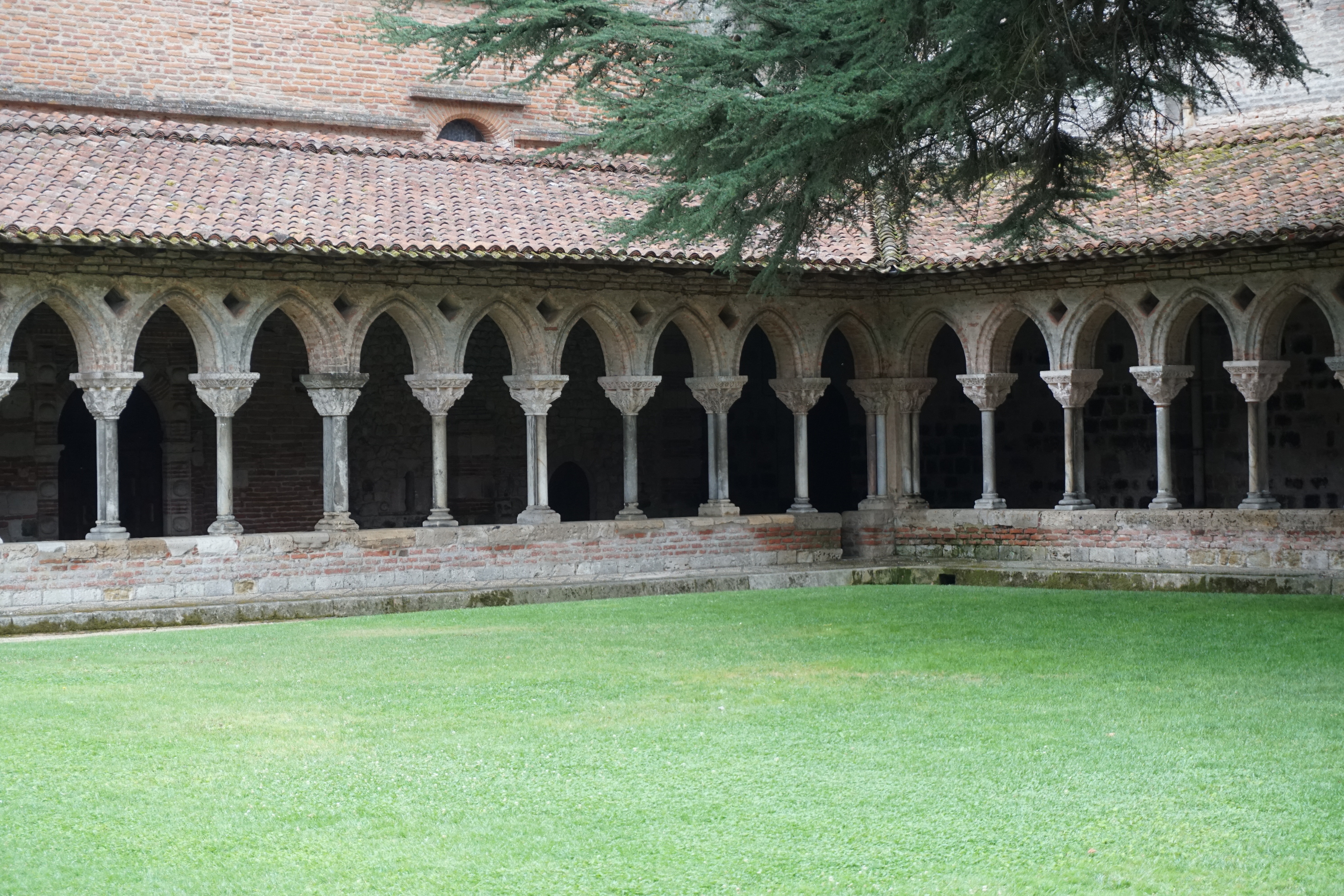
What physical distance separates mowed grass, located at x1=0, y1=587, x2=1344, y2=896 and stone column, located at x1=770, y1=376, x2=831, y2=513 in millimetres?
6181

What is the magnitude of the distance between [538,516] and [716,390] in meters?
2.45

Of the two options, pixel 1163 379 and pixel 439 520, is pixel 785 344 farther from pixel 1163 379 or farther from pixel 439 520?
pixel 439 520

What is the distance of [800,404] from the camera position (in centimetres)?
1856

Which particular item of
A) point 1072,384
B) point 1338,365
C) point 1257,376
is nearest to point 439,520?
point 1072,384

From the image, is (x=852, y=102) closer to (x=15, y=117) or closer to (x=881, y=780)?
(x=881, y=780)

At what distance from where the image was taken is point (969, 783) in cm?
685

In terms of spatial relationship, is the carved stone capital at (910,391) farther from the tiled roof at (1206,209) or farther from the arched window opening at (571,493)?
the arched window opening at (571,493)

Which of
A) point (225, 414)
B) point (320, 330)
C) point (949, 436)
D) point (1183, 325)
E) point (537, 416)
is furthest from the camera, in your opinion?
point (949, 436)

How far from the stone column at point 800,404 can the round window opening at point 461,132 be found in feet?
19.1

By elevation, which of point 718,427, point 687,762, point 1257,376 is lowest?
point 687,762

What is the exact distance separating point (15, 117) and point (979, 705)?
12.2 m

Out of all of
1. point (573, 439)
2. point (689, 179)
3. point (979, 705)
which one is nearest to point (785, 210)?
point (689, 179)

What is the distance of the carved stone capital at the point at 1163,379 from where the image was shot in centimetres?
1681

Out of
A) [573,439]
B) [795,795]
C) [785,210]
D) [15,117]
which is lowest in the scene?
[795,795]
